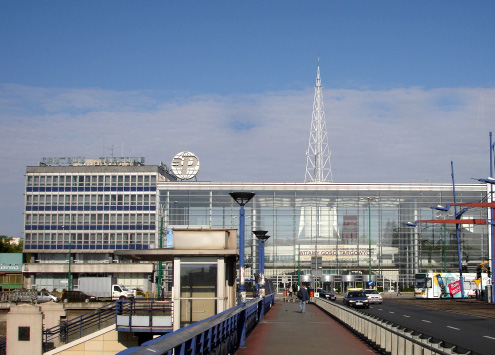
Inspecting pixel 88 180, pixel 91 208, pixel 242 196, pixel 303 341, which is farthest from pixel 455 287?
pixel 303 341

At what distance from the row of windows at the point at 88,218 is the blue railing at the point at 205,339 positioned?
8173cm

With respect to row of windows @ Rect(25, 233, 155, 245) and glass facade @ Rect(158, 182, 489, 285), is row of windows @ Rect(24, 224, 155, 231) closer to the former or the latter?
row of windows @ Rect(25, 233, 155, 245)

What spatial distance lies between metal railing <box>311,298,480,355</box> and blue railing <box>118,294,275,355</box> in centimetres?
354

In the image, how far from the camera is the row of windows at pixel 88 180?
100562 millimetres

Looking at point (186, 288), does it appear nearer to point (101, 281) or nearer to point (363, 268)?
point (101, 281)

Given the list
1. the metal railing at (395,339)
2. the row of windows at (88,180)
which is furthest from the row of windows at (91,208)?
the metal railing at (395,339)

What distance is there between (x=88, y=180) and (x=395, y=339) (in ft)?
297

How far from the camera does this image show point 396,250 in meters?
100

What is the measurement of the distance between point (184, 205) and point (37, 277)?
2355cm

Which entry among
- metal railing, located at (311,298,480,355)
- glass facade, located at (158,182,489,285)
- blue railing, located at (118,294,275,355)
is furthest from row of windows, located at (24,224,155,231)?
blue railing, located at (118,294,275,355)

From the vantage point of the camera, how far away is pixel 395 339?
14453 millimetres

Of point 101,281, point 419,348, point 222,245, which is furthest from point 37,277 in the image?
point 419,348

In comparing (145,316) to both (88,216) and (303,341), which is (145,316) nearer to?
(303,341)

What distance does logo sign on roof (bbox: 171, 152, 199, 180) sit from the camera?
99875 mm
